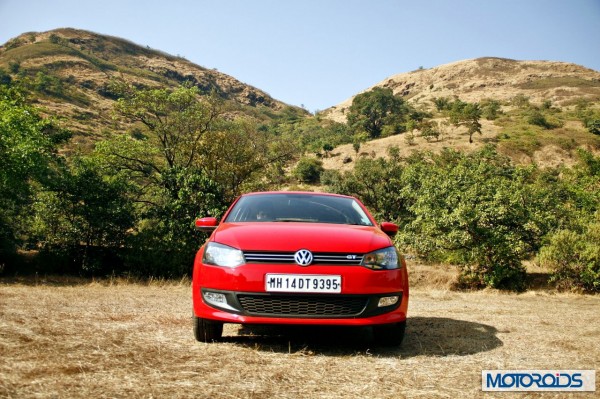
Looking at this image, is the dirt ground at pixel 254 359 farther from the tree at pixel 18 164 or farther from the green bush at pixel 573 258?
the green bush at pixel 573 258

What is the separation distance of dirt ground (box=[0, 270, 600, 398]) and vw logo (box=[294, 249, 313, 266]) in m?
0.78

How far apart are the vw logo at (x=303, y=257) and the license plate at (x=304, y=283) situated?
0.36 feet

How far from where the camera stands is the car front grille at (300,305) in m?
4.09

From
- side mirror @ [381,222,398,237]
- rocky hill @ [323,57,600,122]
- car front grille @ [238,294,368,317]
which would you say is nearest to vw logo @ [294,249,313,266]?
car front grille @ [238,294,368,317]

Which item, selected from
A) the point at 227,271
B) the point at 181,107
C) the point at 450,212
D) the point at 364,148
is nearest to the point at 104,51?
the point at 364,148

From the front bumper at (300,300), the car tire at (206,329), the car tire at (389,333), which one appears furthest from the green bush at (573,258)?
the car tire at (206,329)

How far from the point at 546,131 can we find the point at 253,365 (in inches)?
3107

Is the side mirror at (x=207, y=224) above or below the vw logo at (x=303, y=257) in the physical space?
above

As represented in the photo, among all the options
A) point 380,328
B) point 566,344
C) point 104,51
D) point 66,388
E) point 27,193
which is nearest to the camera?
point 66,388

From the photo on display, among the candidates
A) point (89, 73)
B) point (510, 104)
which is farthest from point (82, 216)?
point (510, 104)

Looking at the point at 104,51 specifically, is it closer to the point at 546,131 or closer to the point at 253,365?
the point at 546,131

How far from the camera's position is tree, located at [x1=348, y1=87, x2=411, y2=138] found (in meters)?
86.7

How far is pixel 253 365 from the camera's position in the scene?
360 centimetres

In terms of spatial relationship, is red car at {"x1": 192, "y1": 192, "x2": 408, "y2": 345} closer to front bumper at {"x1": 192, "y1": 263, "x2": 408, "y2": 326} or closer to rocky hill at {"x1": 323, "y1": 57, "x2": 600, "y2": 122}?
front bumper at {"x1": 192, "y1": 263, "x2": 408, "y2": 326}
